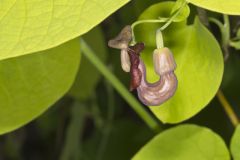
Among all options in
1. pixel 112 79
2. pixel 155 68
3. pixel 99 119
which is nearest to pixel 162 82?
pixel 155 68

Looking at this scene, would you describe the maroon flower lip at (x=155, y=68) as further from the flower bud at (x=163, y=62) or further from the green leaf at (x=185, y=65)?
the green leaf at (x=185, y=65)

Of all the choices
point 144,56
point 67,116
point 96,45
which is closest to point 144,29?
point 144,56

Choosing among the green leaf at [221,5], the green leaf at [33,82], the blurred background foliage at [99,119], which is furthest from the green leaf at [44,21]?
the blurred background foliage at [99,119]

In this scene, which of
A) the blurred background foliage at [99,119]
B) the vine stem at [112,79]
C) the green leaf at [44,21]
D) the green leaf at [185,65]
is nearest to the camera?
the green leaf at [44,21]

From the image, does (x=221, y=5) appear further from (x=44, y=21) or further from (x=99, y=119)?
(x=99, y=119)

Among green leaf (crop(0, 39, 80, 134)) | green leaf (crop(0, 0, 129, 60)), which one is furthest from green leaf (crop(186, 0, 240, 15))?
green leaf (crop(0, 39, 80, 134))

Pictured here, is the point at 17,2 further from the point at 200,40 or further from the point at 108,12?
the point at 200,40
